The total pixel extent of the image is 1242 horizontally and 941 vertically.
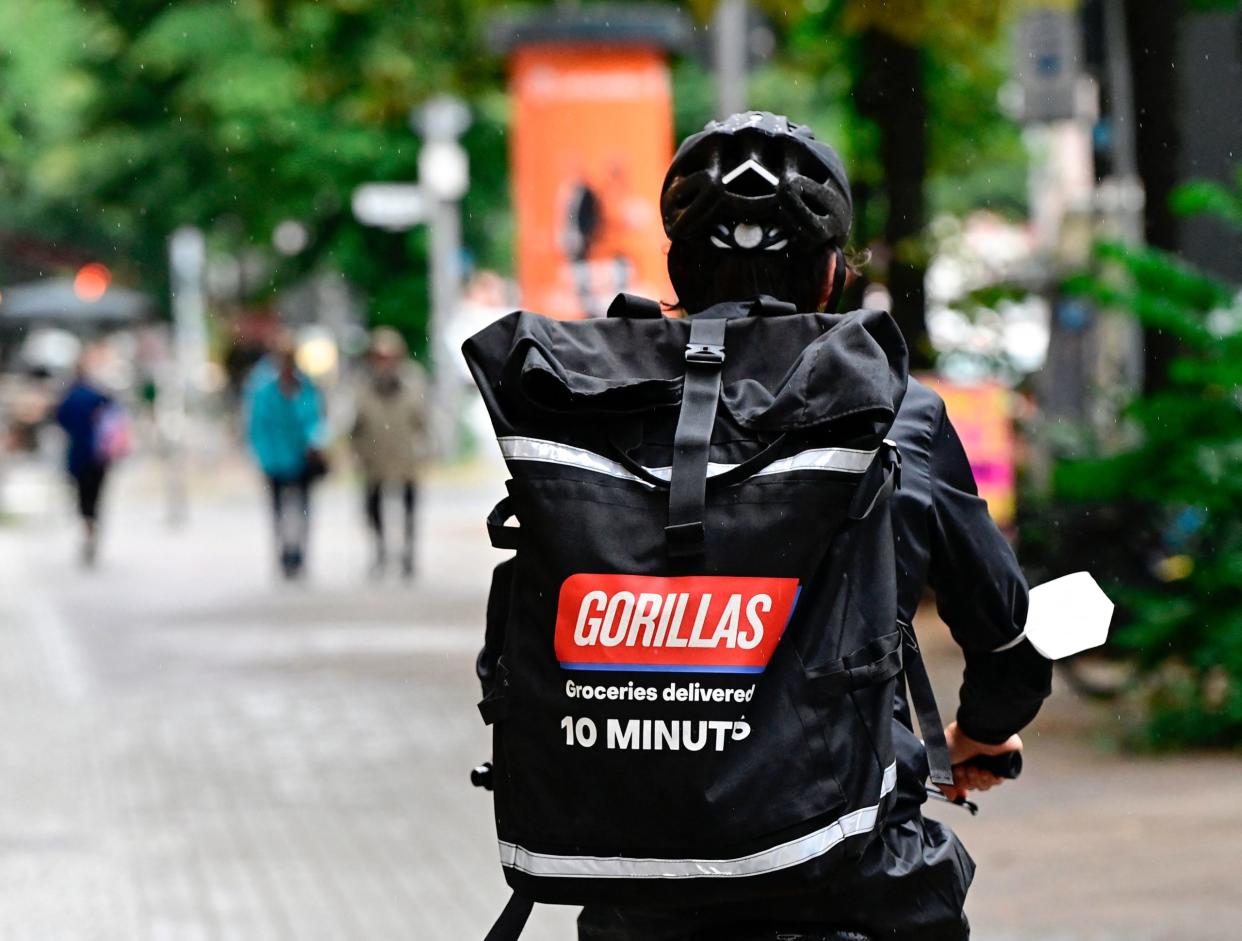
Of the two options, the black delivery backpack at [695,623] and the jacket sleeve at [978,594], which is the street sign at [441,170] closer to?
the jacket sleeve at [978,594]

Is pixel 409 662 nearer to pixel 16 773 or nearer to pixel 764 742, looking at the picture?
pixel 16 773

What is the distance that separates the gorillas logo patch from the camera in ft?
8.07

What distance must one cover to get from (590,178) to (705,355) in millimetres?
19982

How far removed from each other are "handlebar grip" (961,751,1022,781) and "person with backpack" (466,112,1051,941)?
0.32 meters

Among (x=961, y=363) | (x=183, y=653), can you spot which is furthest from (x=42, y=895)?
(x=961, y=363)

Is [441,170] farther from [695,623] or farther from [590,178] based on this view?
[695,623]

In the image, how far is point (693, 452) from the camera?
2.49 m

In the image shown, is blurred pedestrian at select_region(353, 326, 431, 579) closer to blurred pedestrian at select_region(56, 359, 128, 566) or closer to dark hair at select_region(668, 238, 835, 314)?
blurred pedestrian at select_region(56, 359, 128, 566)

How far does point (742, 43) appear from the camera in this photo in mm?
16078

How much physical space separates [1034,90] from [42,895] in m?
8.39

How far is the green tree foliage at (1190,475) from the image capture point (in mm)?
8969

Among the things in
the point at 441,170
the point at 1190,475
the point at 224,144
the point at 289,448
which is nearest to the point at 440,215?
the point at 441,170

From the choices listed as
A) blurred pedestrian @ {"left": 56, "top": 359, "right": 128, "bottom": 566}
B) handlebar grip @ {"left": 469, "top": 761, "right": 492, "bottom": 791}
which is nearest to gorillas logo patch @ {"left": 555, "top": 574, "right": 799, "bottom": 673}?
handlebar grip @ {"left": 469, "top": 761, "right": 492, "bottom": 791}

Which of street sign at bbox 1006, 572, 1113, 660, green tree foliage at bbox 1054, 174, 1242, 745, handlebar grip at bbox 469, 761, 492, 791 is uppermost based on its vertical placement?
street sign at bbox 1006, 572, 1113, 660
